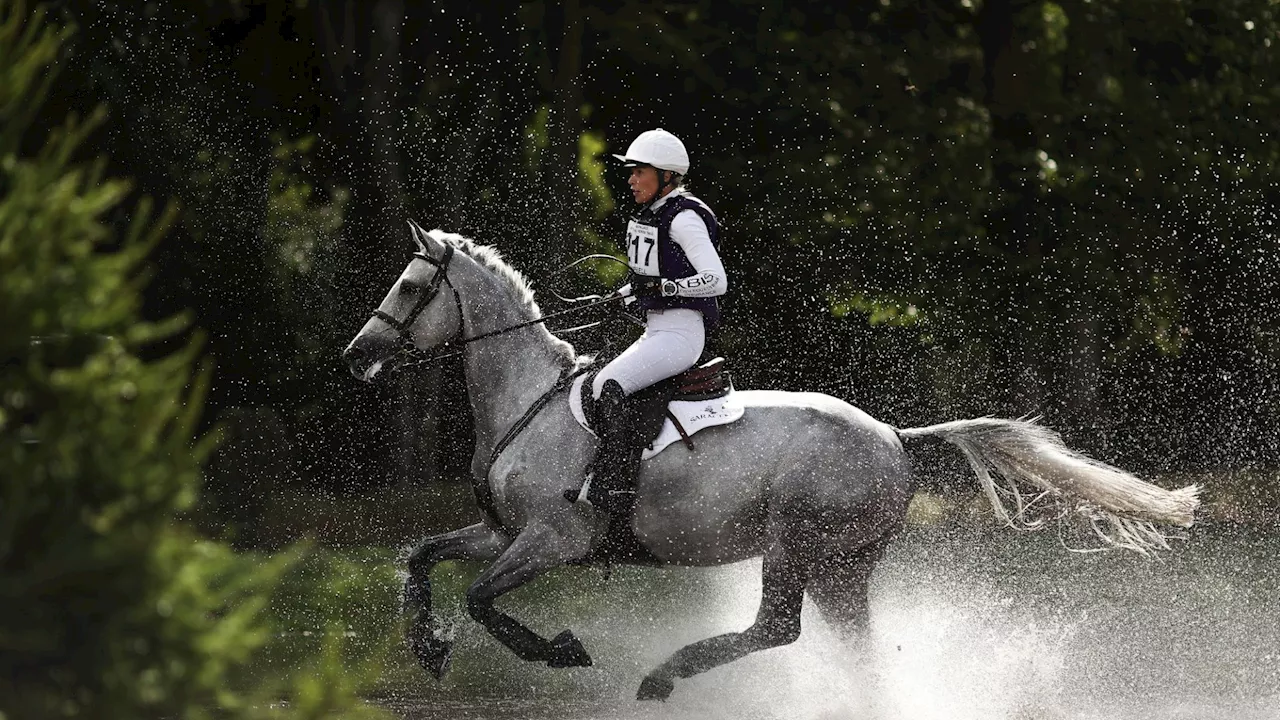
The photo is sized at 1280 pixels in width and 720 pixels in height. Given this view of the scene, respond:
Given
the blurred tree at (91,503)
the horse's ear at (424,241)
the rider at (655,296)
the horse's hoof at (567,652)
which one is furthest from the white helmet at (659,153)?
the blurred tree at (91,503)

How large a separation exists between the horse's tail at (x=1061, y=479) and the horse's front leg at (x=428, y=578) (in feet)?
7.23

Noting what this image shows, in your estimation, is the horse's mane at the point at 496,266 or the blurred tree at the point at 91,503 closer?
the blurred tree at the point at 91,503

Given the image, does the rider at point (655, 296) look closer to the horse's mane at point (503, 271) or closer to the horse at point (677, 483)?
the horse at point (677, 483)

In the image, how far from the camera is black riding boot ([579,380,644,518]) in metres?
8.42

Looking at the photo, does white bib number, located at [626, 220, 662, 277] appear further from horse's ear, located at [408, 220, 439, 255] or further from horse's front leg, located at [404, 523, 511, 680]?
horse's front leg, located at [404, 523, 511, 680]

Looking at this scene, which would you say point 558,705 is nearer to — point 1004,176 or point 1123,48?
point 1004,176

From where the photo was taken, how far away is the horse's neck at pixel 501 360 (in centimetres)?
894

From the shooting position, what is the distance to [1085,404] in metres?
24.7

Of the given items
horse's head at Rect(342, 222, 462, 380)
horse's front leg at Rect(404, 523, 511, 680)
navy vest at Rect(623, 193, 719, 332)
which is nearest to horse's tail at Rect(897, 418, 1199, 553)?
navy vest at Rect(623, 193, 719, 332)

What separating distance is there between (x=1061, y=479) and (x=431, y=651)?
11.0 ft

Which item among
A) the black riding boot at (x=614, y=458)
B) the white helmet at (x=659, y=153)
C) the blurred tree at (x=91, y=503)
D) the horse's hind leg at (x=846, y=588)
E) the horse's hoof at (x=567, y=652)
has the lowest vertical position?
the horse's hind leg at (x=846, y=588)

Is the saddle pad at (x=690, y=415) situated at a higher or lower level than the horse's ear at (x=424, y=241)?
lower

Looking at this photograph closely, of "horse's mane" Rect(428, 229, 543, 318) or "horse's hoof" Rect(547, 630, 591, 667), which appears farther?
"horse's mane" Rect(428, 229, 543, 318)

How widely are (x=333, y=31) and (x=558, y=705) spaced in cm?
1553
